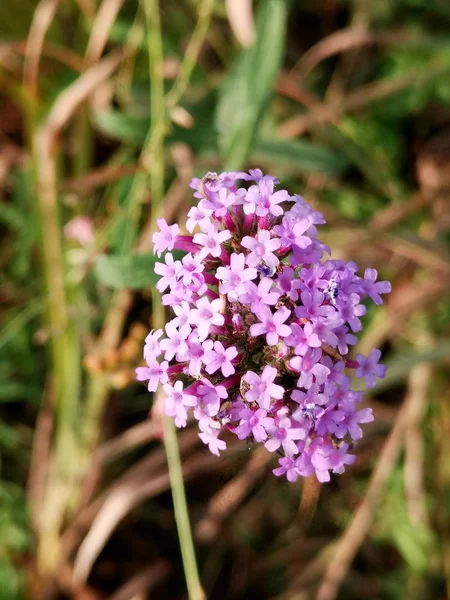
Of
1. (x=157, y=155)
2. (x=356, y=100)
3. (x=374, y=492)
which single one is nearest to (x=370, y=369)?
(x=157, y=155)

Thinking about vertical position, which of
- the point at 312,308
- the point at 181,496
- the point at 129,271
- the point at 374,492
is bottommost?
the point at 181,496

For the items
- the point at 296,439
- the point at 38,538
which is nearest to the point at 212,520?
the point at 38,538

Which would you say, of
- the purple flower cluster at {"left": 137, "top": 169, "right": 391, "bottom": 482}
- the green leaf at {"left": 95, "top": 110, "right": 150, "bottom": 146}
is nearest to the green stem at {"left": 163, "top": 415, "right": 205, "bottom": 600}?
Result: the purple flower cluster at {"left": 137, "top": 169, "right": 391, "bottom": 482}

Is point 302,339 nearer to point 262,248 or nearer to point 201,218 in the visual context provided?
point 262,248

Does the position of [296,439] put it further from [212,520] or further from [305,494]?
[212,520]

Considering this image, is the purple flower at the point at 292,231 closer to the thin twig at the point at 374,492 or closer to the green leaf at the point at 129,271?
the green leaf at the point at 129,271

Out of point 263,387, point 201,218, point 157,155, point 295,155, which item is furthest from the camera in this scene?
point 295,155

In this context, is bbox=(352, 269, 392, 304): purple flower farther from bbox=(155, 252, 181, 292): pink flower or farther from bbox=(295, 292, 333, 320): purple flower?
bbox=(155, 252, 181, 292): pink flower
